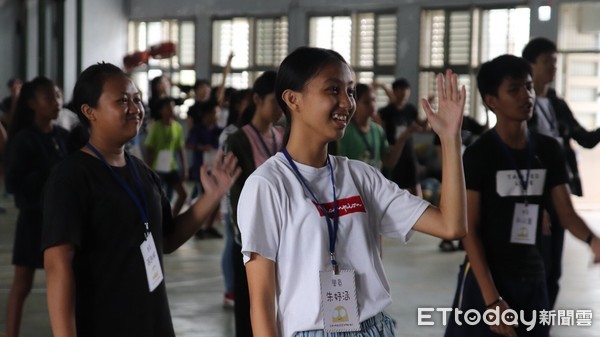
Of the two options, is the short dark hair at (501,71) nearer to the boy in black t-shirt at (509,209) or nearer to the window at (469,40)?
the boy in black t-shirt at (509,209)

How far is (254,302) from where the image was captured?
6.04ft

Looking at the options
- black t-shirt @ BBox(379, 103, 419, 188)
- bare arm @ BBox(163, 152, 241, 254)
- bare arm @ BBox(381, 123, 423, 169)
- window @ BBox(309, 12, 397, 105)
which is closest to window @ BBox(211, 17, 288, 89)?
window @ BBox(309, 12, 397, 105)

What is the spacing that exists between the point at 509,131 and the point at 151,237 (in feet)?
4.37

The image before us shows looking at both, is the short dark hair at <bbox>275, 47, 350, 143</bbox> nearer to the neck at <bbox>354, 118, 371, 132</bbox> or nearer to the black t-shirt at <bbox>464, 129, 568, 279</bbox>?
the black t-shirt at <bbox>464, 129, 568, 279</bbox>

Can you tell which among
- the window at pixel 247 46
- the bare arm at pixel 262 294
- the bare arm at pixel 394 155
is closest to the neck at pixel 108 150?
the bare arm at pixel 262 294

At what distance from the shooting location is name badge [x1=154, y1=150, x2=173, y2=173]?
8383 mm

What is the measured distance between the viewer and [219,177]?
251 centimetres

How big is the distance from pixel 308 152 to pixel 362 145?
10.5 ft

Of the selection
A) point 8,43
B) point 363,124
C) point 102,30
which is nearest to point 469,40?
point 102,30

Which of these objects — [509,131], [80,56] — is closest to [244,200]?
[509,131]

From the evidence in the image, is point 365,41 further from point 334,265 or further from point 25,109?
point 334,265

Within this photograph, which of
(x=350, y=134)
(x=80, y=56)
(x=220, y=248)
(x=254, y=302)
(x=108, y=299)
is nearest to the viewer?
(x=254, y=302)

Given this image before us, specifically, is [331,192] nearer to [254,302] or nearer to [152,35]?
[254,302]

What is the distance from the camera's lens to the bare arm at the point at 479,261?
2.82m
